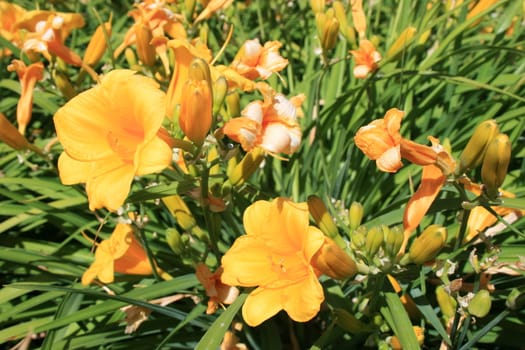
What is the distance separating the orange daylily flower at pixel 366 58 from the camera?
1.55 meters

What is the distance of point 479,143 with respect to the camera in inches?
37.0

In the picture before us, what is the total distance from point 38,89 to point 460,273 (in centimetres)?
150

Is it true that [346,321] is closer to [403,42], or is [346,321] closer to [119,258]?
[119,258]

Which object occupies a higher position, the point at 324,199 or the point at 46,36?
the point at 46,36

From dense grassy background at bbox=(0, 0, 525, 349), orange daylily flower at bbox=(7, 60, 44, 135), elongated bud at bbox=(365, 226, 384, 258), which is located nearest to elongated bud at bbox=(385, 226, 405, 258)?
elongated bud at bbox=(365, 226, 384, 258)

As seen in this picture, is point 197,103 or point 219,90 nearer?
point 197,103

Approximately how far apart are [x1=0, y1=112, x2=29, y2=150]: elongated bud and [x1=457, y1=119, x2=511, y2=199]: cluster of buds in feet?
3.75

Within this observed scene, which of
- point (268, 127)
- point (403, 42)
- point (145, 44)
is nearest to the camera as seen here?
point (268, 127)

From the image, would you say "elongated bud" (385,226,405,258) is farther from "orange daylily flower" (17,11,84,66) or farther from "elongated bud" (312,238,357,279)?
"orange daylily flower" (17,11,84,66)

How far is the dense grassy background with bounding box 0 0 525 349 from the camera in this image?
1.24 metres

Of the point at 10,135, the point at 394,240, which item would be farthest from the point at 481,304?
the point at 10,135

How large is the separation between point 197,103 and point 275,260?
372 millimetres

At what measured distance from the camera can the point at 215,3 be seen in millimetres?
1619

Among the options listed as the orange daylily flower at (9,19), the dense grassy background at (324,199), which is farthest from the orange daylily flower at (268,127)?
the orange daylily flower at (9,19)
